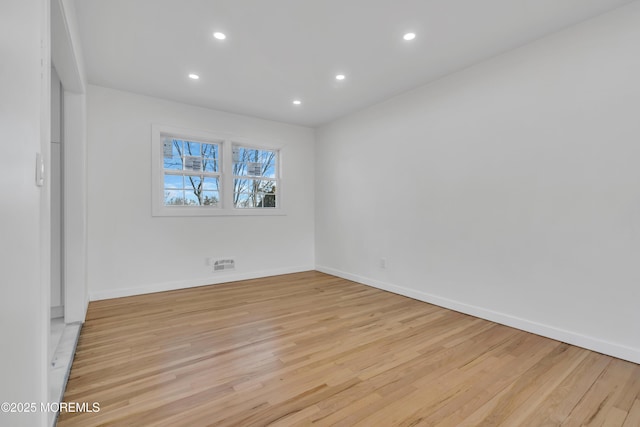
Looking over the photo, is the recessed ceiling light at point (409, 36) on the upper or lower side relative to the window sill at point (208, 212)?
upper

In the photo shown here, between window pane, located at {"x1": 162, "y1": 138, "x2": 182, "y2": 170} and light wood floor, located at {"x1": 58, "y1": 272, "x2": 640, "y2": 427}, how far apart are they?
6.65 feet

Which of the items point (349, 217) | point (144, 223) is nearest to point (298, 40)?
point (349, 217)

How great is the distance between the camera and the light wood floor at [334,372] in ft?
5.22

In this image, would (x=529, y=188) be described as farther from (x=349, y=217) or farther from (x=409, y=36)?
(x=349, y=217)

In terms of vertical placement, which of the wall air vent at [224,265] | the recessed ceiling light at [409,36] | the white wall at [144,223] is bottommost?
the wall air vent at [224,265]

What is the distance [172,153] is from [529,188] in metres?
4.35

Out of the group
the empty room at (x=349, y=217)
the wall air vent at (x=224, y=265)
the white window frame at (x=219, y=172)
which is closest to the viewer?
the empty room at (x=349, y=217)

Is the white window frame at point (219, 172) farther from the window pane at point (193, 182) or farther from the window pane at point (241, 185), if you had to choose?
the window pane at point (193, 182)

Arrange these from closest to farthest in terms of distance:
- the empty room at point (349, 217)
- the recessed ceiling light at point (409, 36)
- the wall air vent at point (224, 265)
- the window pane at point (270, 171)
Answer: the empty room at point (349, 217) → the recessed ceiling light at point (409, 36) → the wall air vent at point (224, 265) → the window pane at point (270, 171)

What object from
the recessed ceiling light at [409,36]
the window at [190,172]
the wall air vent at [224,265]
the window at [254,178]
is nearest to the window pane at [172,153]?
the window at [190,172]

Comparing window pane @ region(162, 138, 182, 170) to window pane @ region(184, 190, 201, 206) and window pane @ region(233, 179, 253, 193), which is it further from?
window pane @ region(233, 179, 253, 193)

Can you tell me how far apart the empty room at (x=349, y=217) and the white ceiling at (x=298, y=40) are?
2 centimetres

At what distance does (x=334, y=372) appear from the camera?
199 cm

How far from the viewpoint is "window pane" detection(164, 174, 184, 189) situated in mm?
4133
